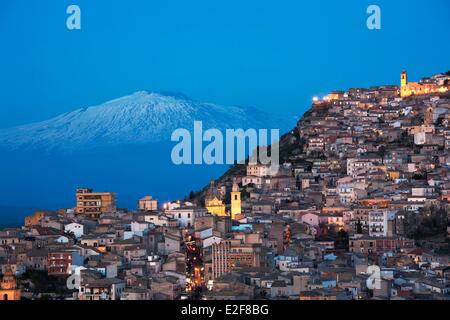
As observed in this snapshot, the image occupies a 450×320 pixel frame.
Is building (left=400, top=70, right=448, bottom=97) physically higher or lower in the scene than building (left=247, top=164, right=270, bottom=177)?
higher

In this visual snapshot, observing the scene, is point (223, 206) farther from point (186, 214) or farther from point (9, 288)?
point (9, 288)

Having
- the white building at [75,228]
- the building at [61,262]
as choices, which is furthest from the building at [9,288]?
the white building at [75,228]

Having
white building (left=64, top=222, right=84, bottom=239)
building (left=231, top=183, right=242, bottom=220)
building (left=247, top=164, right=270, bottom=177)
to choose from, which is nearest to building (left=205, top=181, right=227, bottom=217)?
building (left=231, top=183, right=242, bottom=220)

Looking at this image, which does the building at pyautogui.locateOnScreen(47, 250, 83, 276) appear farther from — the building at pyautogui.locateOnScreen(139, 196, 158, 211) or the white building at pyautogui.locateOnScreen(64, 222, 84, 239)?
the building at pyautogui.locateOnScreen(139, 196, 158, 211)

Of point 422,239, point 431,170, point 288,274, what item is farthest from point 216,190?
point 288,274

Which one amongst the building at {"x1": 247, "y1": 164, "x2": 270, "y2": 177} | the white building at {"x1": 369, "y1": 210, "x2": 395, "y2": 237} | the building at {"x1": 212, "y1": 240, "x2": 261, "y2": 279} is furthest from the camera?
the building at {"x1": 247, "y1": 164, "x2": 270, "y2": 177}
